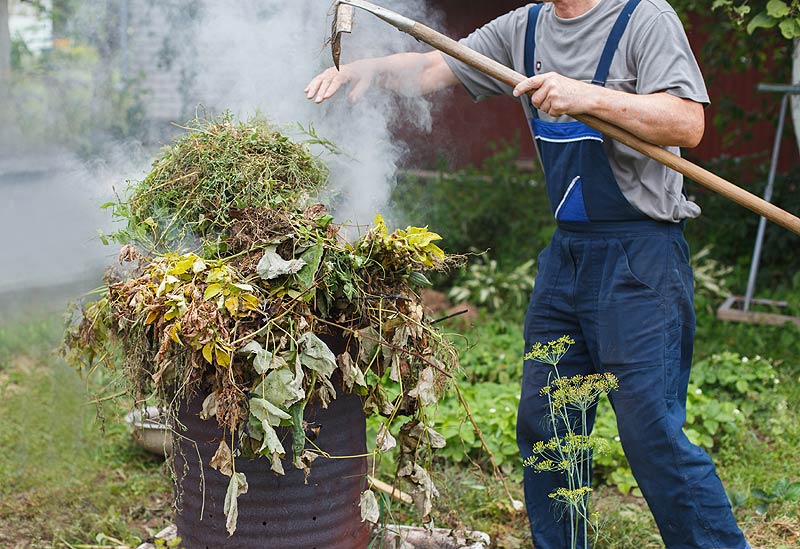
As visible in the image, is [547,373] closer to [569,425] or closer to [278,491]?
[569,425]

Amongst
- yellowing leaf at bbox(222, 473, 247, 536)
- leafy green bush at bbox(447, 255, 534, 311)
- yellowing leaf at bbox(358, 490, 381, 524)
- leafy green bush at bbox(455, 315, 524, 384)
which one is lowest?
leafy green bush at bbox(455, 315, 524, 384)

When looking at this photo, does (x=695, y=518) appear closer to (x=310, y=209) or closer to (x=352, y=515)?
(x=352, y=515)

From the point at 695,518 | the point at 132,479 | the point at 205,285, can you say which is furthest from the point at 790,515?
the point at 132,479

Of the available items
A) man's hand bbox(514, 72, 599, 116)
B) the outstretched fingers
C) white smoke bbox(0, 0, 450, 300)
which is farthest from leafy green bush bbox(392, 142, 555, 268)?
man's hand bbox(514, 72, 599, 116)

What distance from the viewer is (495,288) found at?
6.57 m

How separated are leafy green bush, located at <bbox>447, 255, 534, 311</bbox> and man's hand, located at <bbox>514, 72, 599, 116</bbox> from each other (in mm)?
3968

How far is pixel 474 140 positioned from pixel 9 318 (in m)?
4.91

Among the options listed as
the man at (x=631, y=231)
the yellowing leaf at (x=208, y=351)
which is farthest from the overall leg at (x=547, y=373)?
the yellowing leaf at (x=208, y=351)

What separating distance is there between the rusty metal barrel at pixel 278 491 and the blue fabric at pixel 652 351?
2.66 ft

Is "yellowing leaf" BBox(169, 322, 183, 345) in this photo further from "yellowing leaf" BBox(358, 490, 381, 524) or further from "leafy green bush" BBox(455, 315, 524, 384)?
"leafy green bush" BBox(455, 315, 524, 384)

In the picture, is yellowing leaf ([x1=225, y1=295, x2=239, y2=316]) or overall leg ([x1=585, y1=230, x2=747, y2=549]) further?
overall leg ([x1=585, y1=230, x2=747, y2=549])

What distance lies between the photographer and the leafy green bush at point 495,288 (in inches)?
255

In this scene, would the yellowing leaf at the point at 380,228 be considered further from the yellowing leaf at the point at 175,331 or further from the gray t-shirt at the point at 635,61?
the gray t-shirt at the point at 635,61

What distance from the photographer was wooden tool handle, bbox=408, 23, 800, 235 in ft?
8.09
